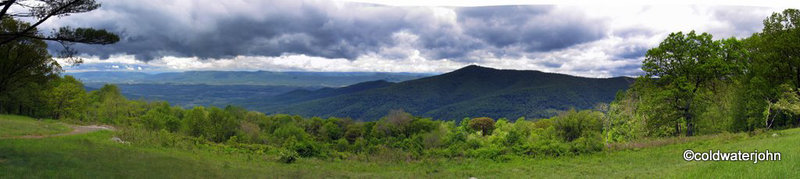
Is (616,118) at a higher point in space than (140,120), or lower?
higher

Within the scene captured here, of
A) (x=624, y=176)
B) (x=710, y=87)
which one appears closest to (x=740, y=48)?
(x=710, y=87)

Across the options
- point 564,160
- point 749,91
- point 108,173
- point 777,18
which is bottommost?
point 564,160

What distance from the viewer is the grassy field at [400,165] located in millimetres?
7317

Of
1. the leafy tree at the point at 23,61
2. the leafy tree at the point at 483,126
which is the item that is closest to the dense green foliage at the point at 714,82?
the leafy tree at the point at 23,61

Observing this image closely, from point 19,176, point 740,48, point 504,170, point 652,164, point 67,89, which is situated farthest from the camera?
point 67,89

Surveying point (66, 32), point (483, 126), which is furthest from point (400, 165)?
point (483, 126)

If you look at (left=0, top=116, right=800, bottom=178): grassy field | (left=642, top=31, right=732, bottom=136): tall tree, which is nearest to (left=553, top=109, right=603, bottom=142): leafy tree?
(left=642, top=31, right=732, bottom=136): tall tree

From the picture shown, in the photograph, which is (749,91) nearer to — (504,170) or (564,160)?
(564,160)

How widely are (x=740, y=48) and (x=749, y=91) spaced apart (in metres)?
2.97

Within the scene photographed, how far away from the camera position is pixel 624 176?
35.7 feet

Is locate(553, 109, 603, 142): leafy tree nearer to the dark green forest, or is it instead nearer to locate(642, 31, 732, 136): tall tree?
the dark green forest

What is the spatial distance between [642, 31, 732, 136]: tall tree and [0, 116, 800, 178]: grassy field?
5.58 meters

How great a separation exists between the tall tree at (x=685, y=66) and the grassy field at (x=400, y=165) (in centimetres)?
558

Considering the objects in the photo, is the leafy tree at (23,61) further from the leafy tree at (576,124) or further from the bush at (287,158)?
the leafy tree at (576,124)
